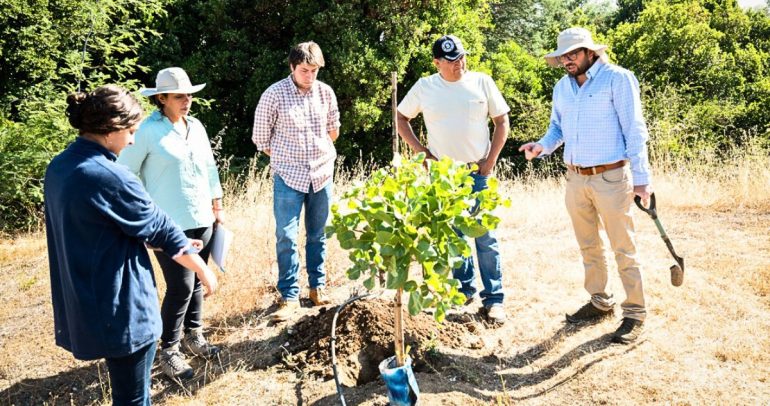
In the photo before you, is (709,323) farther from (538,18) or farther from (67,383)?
(538,18)

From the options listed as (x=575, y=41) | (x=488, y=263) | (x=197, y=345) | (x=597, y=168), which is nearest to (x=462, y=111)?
(x=575, y=41)

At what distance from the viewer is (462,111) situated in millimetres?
4195

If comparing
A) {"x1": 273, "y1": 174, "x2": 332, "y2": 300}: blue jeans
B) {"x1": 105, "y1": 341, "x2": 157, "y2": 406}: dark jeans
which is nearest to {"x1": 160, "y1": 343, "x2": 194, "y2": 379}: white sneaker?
{"x1": 273, "y1": 174, "x2": 332, "y2": 300}: blue jeans

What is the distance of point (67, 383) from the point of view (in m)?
3.83

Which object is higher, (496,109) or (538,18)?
(538,18)

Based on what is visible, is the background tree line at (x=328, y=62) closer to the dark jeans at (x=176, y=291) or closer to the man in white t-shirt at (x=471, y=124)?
the dark jeans at (x=176, y=291)

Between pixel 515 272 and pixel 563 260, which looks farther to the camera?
pixel 563 260

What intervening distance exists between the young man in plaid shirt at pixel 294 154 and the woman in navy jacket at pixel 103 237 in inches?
70.8

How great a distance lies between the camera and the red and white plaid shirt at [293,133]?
4234 millimetres

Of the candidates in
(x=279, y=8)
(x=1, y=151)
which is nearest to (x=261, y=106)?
(x=1, y=151)

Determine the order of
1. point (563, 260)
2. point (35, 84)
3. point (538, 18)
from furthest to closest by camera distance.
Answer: point (538, 18)
point (35, 84)
point (563, 260)

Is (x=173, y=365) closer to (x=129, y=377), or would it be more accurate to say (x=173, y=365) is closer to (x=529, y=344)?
(x=129, y=377)

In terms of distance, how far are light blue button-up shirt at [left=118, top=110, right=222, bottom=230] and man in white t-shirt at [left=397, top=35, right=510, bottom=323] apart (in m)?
1.64

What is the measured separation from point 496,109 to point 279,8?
10.4 metres
